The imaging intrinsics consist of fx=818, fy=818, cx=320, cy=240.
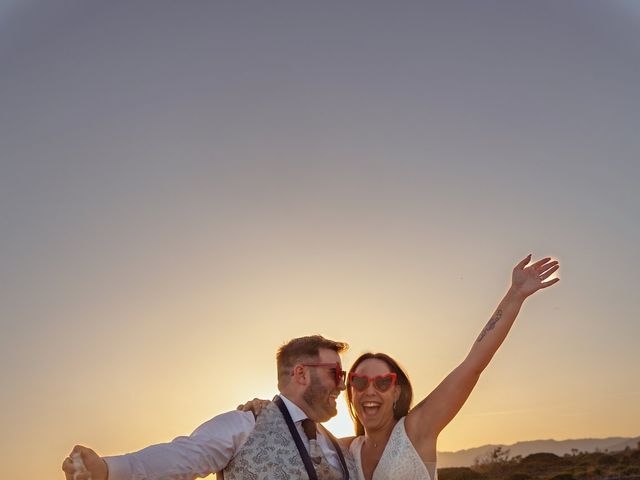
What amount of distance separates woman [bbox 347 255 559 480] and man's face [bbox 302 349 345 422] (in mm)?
807

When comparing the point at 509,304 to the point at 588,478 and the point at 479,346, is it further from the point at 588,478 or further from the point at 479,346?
the point at 588,478

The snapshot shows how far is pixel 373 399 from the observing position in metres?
8.85

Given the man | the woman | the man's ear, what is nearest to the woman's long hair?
the woman

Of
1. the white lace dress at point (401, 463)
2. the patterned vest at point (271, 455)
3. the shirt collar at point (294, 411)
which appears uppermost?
the shirt collar at point (294, 411)

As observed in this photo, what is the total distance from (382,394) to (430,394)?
527mm

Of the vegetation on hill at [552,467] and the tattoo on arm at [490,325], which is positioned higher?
the tattoo on arm at [490,325]

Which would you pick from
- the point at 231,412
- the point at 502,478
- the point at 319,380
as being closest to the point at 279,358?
the point at 319,380

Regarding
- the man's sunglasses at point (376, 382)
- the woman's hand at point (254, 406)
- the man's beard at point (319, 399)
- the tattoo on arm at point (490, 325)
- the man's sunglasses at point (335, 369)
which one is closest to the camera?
the woman's hand at point (254, 406)

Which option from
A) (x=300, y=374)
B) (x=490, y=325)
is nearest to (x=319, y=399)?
(x=300, y=374)

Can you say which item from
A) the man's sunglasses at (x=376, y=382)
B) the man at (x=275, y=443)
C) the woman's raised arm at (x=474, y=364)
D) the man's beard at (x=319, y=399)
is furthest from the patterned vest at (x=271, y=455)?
the woman's raised arm at (x=474, y=364)

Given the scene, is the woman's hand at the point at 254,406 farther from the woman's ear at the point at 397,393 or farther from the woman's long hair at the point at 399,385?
the woman's ear at the point at 397,393

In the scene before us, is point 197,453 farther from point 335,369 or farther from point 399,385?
point 399,385

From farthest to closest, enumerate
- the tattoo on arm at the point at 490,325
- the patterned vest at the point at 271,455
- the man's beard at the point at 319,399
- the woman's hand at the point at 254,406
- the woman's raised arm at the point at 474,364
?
the tattoo on arm at the point at 490,325
the woman's raised arm at the point at 474,364
the man's beard at the point at 319,399
the woman's hand at the point at 254,406
the patterned vest at the point at 271,455

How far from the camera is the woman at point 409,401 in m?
8.44
